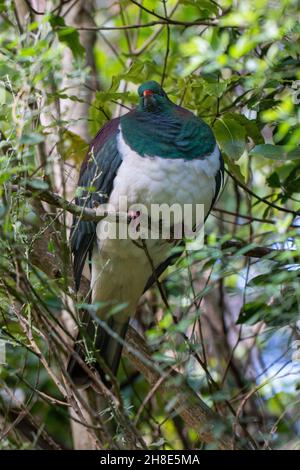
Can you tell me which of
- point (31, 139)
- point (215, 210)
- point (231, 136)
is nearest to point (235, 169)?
point (231, 136)

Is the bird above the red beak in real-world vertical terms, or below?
below

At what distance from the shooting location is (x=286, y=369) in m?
3.02

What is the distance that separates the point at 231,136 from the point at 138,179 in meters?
0.43

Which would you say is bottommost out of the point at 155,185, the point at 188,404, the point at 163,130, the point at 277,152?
the point at 188,404

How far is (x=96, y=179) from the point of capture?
357cm

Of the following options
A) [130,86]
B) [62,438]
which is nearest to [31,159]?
[130,86]

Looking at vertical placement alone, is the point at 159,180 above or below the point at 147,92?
below

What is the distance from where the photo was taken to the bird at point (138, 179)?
3510 millimetres

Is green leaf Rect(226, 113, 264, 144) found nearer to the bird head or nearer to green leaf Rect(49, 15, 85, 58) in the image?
the bird head

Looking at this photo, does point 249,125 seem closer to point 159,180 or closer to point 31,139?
point 159,180

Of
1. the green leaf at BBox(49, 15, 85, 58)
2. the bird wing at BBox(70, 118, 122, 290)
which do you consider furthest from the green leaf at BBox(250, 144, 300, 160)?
the green leaf at BBox(49, 15, 85, 58)

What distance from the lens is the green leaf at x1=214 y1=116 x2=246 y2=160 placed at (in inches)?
140

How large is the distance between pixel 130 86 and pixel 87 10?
0.48 metres
